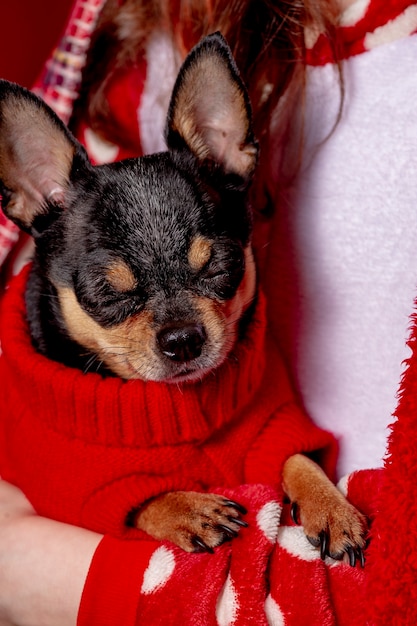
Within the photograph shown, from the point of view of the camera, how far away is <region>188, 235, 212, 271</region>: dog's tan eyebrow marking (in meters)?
1.05

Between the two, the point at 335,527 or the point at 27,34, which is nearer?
the point at 335,527

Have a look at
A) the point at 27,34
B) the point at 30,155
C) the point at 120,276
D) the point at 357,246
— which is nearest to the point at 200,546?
the point at 120,276

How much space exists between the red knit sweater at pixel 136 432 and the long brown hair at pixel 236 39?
14.3 inches

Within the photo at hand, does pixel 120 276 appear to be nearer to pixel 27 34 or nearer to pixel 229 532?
pixel 229 532

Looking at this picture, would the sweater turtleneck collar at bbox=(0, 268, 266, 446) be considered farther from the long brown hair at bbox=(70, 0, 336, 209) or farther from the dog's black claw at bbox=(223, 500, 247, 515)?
the long brown hair at bbox=(70, 0, 336, 209)

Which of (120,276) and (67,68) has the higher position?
(67,68)

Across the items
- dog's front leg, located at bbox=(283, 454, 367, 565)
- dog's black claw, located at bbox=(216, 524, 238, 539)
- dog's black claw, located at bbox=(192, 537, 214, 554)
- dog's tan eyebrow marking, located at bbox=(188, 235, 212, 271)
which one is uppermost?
dog's tan eyebrow marking, located at bbox=(188, 235, 212, 271)

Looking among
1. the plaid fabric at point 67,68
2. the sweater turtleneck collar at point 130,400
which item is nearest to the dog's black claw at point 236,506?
the sweater turtleneck collar at point 130,400

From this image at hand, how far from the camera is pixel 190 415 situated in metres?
1.06

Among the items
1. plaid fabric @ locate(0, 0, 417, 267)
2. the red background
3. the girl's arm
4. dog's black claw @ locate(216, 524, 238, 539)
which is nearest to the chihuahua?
dog's black claw @ locate(216, 524, 238, 539)

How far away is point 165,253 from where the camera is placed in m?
1.04

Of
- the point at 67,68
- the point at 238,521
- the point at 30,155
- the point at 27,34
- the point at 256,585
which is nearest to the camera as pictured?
the point at 256,585

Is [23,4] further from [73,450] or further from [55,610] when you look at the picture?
[55,610]

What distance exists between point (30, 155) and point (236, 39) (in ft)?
1.36
